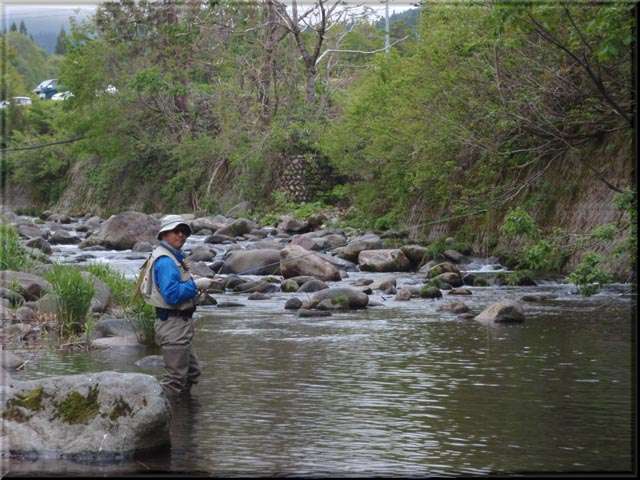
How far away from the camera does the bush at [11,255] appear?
17.0 m

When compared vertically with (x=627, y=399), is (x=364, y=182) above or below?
above

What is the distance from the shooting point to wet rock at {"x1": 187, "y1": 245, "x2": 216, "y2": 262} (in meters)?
23.6

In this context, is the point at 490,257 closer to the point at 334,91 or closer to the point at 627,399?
the point at 627,399

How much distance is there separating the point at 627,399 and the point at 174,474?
4.19 meters

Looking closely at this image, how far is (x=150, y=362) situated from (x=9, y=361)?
53.9 inches

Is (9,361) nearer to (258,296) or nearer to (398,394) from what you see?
(398,394)

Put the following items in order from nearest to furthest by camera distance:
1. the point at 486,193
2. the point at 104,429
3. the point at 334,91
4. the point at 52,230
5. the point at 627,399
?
the point at 104,429 → the point at 627,399 → the point at 486,193 → the point at 52,230 → the point at 334,91

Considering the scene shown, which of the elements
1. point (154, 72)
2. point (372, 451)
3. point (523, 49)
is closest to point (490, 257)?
point (523, 49)

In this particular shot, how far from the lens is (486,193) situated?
21594mm

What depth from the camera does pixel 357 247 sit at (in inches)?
910

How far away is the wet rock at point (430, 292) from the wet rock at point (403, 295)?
0.21m

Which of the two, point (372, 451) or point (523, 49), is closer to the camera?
point (372, 451)

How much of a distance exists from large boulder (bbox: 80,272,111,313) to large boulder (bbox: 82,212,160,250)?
11.9 m

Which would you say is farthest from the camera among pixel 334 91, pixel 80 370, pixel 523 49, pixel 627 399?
pixel 334 91
